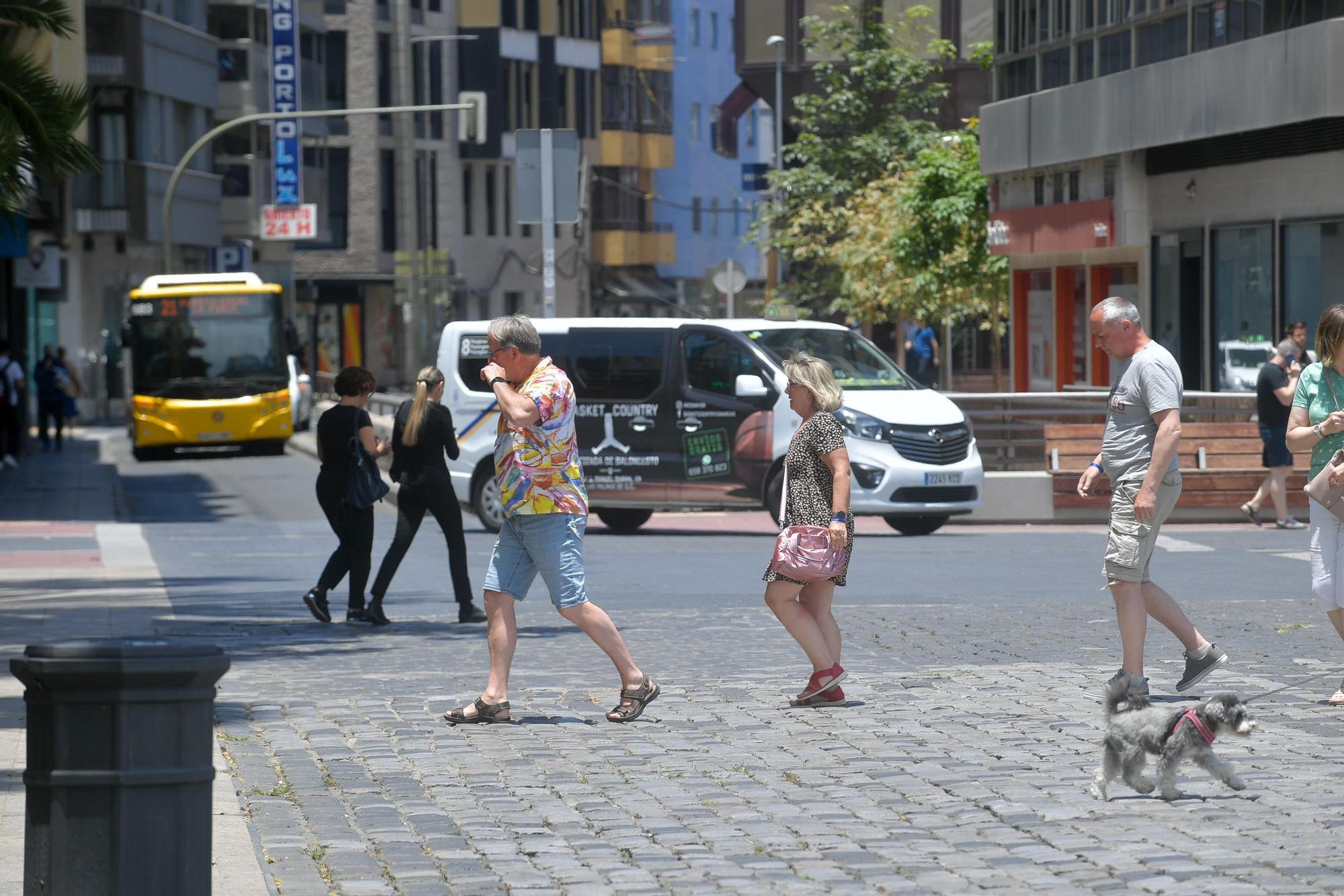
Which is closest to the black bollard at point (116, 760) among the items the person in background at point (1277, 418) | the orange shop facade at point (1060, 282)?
the person in background at point (1277, 418)

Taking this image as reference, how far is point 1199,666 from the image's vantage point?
10.1 m

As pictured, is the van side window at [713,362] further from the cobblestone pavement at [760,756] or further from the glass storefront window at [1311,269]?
the glass storefront window at [1311,269]

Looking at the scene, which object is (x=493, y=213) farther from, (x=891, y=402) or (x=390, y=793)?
(x=390, y=793)

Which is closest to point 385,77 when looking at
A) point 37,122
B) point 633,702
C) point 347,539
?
point 37,122

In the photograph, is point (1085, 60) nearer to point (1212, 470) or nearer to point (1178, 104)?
point (1178, 104)

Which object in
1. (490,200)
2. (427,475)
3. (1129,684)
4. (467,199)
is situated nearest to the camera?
(1129,684)

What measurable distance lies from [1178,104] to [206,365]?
56.0 ft

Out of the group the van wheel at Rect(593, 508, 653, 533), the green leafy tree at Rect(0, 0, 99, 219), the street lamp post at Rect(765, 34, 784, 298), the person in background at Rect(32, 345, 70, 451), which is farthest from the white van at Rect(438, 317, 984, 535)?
the street lamp post at Rect(765, 34, 784, 298)

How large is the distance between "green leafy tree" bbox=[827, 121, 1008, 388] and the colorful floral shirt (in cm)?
3020

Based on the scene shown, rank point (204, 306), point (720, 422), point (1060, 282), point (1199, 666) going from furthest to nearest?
point (204, 306) → point (1060, 282) → point (720, 422) → point (1199, 666)

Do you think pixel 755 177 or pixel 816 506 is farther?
pixel 755 177

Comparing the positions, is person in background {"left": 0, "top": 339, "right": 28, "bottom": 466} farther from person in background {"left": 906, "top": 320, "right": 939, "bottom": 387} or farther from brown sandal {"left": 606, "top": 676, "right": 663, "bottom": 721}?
brown sandal {"left": 606, "top": 676, "right": 663, "bottom": 721}

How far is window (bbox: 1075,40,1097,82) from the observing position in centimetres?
3422

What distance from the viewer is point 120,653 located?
5.45 metres
